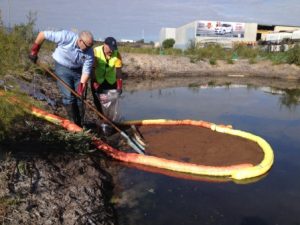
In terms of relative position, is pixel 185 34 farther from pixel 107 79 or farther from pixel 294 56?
pixel 107 79

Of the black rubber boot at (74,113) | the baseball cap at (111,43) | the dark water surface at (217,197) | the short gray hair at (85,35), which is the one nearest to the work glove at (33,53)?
the short gray hair at (85,35)

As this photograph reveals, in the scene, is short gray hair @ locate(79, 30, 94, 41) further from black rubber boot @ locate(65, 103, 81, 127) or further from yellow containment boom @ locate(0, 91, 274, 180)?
yellow containment boom @ locate(0, 91, 274, 180)

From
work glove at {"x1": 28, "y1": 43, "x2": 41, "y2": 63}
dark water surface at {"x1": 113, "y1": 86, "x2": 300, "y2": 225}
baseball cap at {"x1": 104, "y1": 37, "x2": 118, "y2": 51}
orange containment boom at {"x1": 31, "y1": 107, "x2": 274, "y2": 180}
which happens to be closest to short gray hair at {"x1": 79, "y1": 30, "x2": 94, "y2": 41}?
work glove at {"x1": 28, "y1": 43, "x2": 41, "y2": 63}

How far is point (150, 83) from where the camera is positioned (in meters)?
17.9

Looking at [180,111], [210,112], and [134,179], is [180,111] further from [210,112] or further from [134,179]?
[134,179]

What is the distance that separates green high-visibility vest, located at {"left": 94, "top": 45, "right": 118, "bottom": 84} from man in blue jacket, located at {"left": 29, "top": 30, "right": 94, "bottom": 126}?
2.03 ft

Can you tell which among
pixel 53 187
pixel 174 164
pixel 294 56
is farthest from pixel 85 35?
pixel 294 56

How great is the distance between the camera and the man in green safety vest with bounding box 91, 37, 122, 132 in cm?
668

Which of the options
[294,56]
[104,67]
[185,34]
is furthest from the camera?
[185,34]

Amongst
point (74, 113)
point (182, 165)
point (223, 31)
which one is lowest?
point (182, 165)

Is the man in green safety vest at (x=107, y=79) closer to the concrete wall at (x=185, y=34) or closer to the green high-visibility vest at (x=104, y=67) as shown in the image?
the green high-visibility vest at (x=104, y=67)

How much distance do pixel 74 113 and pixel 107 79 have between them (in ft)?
3.41

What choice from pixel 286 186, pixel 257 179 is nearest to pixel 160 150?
pixel 257 179

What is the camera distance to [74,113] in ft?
20.2
